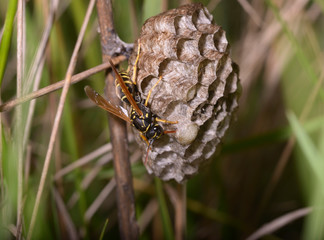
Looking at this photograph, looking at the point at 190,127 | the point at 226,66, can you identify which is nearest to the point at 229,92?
the point at 226,66

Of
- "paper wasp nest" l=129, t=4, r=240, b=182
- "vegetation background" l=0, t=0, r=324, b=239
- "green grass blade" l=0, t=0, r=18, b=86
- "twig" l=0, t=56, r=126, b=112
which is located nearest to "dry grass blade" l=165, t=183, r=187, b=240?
"vegetation background" l=0, t=0, r=324, b=239

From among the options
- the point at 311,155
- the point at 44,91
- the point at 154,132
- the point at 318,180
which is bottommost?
the point at 318,180

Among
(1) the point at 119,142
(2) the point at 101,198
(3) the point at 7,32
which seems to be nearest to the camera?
(3) the point at 7,32

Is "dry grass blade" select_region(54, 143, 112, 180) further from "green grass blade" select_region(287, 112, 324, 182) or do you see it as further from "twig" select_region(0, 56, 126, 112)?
"green grass blade" select_region(287, 112, 324, 182)

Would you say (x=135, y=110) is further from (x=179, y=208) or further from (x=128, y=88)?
(x=179, y=208)

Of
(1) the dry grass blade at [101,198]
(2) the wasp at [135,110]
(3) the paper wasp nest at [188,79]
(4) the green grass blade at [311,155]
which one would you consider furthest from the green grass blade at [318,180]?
(1) the dry grass blade at [101,198]

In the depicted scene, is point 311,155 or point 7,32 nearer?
point 7,32

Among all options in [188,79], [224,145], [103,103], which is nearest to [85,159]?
[103,103]
